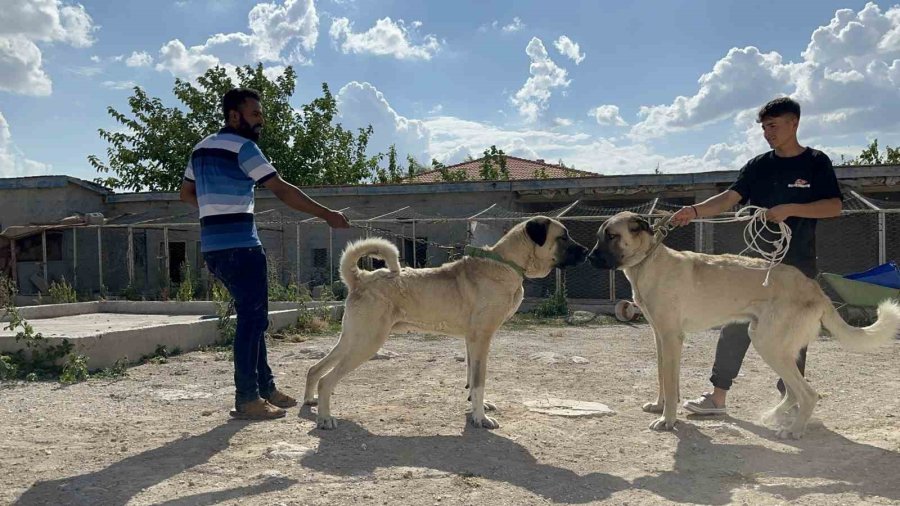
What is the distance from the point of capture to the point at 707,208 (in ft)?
15.9

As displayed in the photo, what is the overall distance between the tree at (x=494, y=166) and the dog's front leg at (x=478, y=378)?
23.1m

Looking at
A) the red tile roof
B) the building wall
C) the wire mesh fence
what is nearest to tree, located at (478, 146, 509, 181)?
the red tile roof

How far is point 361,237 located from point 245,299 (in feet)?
40.6

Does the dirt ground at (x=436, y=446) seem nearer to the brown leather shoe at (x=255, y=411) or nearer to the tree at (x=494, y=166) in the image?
the brown leather shoe at (x=255, y=411)

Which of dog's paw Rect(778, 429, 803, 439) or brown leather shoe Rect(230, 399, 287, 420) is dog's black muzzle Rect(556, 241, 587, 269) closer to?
dog's paw Rect(778, 429, 803, 439)

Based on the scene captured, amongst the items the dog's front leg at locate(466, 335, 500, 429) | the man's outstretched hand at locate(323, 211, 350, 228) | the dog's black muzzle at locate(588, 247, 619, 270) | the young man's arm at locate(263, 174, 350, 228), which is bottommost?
the dog's front leg at locate(466, 335, 500, 429)

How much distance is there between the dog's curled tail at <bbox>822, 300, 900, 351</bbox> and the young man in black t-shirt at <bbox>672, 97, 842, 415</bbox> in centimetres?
34

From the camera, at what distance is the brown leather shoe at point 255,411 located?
4.67 meters

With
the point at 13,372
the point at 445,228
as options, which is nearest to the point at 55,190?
the point at 445,228

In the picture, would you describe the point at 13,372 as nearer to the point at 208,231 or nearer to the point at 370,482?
the point at 208,231

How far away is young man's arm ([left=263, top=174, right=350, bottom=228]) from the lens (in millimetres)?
4457

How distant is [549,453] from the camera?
3.97m

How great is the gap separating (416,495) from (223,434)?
170cm

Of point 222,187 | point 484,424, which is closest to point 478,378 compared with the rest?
point 484,424
